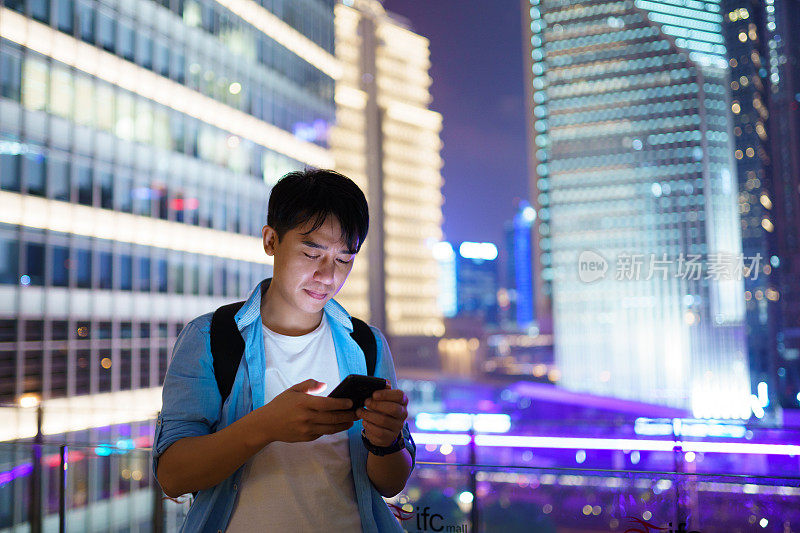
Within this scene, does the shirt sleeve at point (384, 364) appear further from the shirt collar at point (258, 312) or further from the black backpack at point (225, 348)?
the black backpack at point (225, 348)

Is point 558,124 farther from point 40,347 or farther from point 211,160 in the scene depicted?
point 40,347

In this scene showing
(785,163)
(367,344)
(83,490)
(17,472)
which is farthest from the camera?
(785,163)

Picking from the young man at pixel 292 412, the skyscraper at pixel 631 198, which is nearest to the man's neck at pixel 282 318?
the young man at pixel 292 412

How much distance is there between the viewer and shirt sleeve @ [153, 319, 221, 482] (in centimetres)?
117

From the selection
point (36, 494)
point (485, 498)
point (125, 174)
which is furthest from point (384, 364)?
point (125, 174)

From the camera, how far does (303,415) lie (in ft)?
3.47

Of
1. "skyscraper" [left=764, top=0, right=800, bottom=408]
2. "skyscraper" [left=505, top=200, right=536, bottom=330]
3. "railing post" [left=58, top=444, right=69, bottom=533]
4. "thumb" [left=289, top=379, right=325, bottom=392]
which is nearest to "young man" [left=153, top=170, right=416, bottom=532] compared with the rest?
"thumb" [left=289, top=379, right=325, bottom=392]

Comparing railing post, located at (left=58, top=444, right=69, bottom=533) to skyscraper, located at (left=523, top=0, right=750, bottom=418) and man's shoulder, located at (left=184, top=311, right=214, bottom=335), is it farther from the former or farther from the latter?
skyscraper, located at (left=523, top=0, right=750, bottom=418)

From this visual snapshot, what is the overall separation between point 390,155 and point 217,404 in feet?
217

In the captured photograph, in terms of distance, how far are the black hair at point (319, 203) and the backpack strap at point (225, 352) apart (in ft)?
0.71

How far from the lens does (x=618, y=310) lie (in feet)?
192

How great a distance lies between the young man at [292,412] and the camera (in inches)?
44.3

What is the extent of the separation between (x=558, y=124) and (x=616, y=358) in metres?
21.4

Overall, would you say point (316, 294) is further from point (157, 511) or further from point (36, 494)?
point (36, 494)
